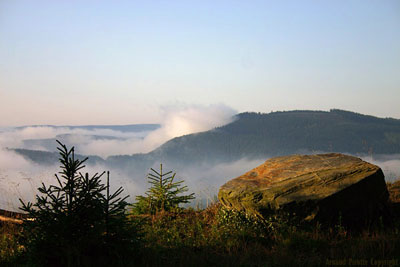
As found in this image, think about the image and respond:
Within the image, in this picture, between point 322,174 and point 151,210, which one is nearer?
point 322,174

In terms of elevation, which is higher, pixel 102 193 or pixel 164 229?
pixel 102 193

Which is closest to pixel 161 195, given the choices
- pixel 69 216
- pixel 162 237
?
pixel 162 237

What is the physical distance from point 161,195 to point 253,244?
13.8 ft

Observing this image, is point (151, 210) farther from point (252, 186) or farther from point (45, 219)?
point (45, 219)

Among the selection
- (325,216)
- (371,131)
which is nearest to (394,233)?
(325,216)

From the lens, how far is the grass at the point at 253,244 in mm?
6336

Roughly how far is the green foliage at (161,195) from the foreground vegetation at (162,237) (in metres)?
A: 0.79

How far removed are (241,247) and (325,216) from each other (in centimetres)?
224

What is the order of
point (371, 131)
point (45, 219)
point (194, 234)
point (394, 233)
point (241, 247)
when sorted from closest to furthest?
point (45, 219)
point (241, 247)
point (394, 233)
point (194, 234)
point (371, 131)

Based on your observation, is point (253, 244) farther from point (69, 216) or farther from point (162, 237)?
point (69, 216)

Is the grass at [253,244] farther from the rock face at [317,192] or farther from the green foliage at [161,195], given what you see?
the green foliage at [161,195]

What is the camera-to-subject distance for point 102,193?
566 cm

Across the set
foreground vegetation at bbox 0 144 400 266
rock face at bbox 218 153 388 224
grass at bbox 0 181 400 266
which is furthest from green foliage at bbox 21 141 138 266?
rock face at bbox 218 153 388 224

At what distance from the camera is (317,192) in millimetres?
8148
